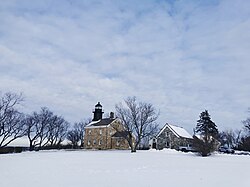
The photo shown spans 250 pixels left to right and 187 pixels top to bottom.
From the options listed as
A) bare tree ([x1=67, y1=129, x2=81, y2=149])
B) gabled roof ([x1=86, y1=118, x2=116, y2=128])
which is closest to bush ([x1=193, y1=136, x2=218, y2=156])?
gabled roof ([x1=86, y1=118, x2=116, y2=128])

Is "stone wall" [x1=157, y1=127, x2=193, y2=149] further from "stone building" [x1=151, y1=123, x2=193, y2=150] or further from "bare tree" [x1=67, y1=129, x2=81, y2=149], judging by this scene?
"bare tree" [x1=67, y1=129, x2=81, y2=149]

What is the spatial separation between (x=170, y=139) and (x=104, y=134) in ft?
50.1

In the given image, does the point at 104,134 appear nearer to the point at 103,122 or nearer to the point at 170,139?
the point at 103,122

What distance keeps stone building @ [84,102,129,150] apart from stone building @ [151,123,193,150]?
24.1 ft

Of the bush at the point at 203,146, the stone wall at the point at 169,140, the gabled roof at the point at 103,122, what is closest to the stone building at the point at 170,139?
the stone wall at the point at 169,140

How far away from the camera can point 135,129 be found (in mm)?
56969

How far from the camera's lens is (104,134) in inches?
2881

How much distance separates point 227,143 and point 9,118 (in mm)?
69654

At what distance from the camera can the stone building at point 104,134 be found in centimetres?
7238

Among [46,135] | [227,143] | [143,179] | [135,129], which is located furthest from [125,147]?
[143,179]

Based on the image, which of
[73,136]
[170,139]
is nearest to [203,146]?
[170,139]

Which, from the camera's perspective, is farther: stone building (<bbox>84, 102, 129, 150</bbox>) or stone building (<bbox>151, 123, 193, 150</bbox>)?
stone building (<bbox>84, 102, 129, 150</bbox>)

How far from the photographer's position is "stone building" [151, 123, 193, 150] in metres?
67.8

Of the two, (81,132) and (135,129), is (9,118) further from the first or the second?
(81,132)
